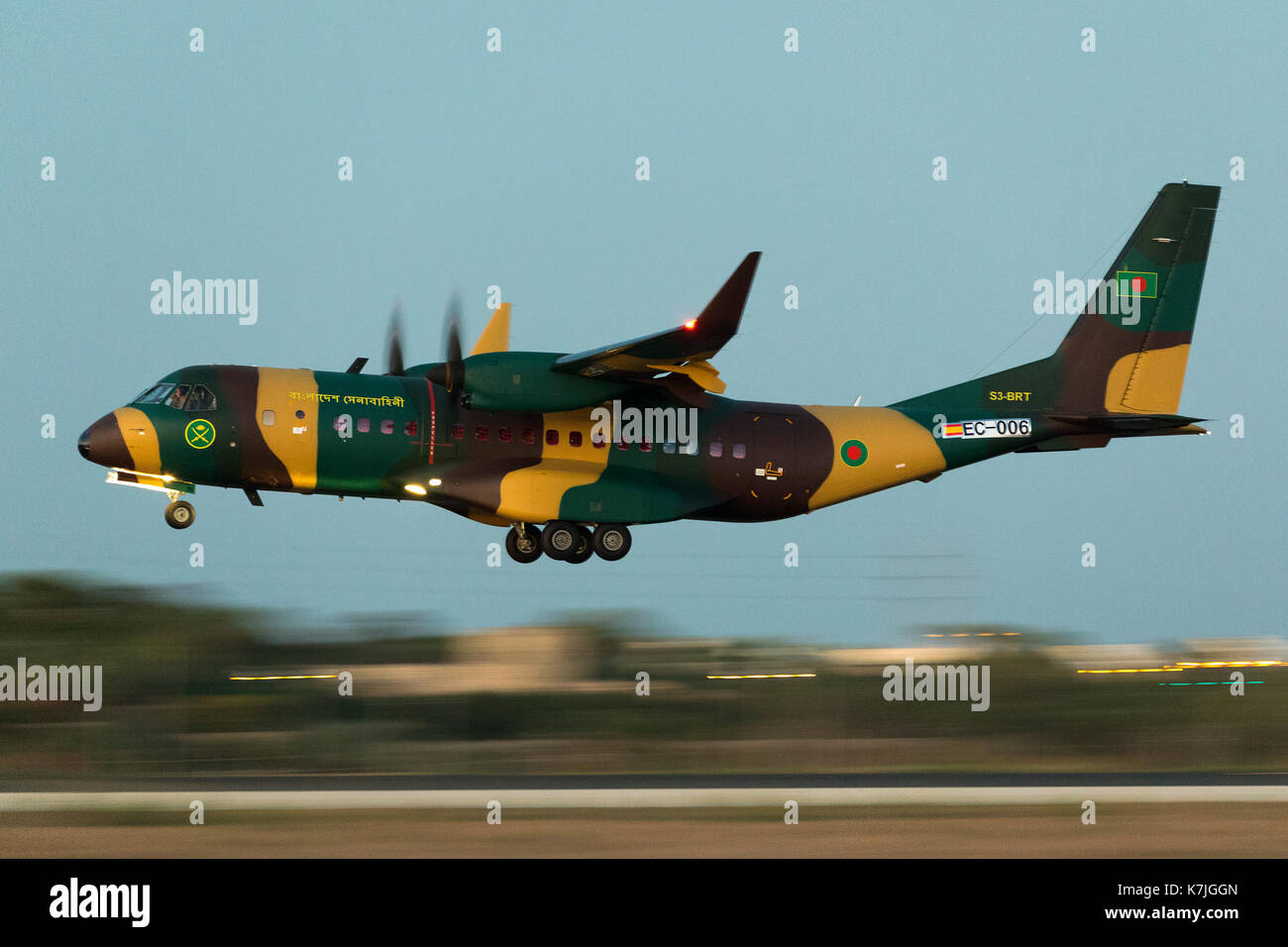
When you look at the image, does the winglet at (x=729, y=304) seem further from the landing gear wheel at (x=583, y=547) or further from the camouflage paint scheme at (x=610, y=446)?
the landing gear wheel at (x=583, y=547)

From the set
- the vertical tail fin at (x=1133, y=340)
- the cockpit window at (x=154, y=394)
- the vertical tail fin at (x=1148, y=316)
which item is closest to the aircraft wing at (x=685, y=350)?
the vertical tail fin at (x=1133, y=340)

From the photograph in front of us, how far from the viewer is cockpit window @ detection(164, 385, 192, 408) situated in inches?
846

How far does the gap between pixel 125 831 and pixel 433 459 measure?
7.41m

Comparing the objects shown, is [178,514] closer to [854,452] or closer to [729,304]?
[729,304]

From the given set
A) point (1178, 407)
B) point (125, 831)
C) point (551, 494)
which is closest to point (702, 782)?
point (551, 494)

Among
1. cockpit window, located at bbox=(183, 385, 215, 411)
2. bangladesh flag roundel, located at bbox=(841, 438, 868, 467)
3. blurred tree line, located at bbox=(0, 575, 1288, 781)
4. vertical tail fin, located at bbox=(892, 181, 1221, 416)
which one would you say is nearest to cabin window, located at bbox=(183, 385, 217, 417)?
cockpit window, located at bbox=(183, 385, 215, 411)

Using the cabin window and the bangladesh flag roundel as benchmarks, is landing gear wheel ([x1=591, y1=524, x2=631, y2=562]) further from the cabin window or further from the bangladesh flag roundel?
the cabin window

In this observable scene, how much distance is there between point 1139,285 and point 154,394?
15847mm

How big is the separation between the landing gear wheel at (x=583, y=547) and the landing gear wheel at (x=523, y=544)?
769 mm

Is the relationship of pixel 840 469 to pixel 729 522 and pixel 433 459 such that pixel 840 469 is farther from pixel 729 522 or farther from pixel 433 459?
pixel 433 459

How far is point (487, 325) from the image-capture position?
25641 millimetres

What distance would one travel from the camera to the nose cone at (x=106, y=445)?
2128 centimetres

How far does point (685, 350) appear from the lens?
21234 mm

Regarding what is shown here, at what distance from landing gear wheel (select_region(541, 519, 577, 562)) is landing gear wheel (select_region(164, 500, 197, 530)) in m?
5.17
